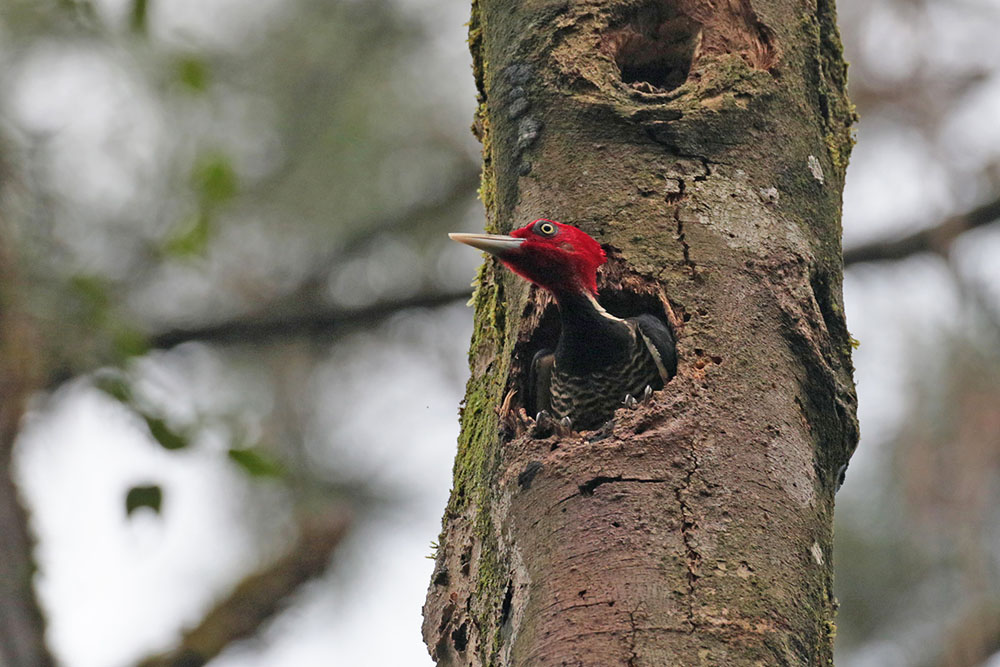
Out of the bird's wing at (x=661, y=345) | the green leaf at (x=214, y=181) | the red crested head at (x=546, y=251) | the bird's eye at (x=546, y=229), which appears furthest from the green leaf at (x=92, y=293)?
the bird's wing at (x=661, y=345)

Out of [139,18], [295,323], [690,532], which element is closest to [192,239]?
[139,18]

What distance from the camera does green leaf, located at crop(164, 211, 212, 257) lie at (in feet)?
10.2

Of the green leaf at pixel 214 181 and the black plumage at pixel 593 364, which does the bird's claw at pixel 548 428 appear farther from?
the green leaf at pixel 214 181

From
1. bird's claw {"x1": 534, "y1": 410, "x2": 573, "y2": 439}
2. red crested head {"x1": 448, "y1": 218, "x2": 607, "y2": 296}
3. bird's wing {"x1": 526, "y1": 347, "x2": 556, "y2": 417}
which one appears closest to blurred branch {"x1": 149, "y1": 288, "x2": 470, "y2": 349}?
bird's wing {"x1": 526, "y1": 347, "x2": 556, "y2": 417}

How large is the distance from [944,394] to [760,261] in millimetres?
3783

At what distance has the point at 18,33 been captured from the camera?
230 inches

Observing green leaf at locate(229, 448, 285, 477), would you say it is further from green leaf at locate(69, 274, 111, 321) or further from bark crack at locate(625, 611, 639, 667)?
bark crack at locate(625, 611, 639, 667)

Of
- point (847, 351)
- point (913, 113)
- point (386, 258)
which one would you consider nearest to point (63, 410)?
point (386, 258)

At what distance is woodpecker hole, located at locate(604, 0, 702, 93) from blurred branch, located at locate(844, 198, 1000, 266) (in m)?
2.62

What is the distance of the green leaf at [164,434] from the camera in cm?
244

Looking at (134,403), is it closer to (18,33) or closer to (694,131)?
(694,131)

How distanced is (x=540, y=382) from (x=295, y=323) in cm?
330

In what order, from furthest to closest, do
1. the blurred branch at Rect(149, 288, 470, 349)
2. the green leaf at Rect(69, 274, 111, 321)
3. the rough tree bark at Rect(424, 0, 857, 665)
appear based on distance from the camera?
the blurred branch at Rect(149, 288, 470, 349) → the green leaf at Rect(69, 274, 111, 321) → the rough tree bark at Rect(424, 0, 857, 665)

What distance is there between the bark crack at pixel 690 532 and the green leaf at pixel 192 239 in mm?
1453
